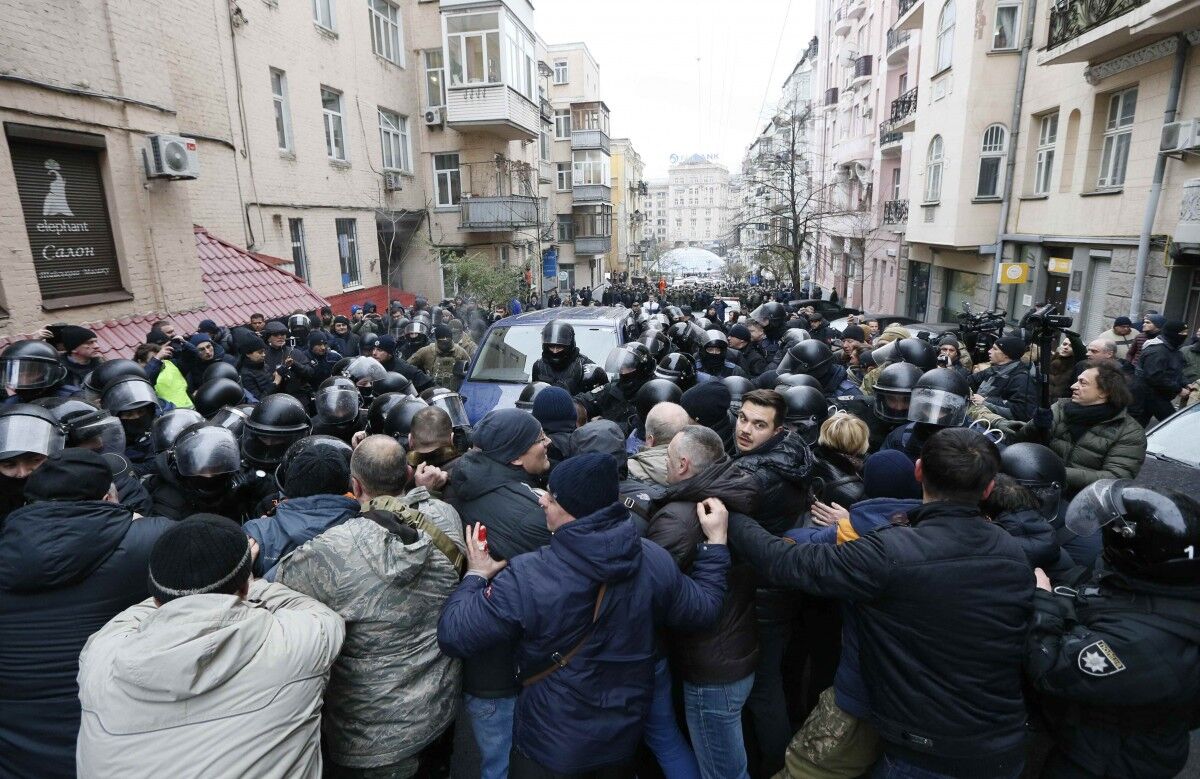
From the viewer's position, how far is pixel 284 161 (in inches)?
531

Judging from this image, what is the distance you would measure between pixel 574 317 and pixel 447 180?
15.4 m

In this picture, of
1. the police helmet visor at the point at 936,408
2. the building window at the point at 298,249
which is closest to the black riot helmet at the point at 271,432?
the police helmet visor at the point at 936,408

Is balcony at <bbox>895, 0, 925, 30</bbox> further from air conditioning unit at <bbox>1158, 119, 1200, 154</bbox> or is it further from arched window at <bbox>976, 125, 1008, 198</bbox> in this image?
air conditioning unit at <bbox>1158, 119, 1200, 154</bbox>

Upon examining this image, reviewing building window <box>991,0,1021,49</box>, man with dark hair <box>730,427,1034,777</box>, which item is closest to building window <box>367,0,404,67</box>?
building window <box>991,0,1021,49</box>

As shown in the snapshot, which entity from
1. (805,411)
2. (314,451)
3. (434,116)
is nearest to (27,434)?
(314,451)

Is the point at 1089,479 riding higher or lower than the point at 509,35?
lower

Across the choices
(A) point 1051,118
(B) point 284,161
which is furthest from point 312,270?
(A) point 1051,118

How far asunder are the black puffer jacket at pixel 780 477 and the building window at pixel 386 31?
18344 millimetres

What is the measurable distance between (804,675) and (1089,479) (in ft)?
7.14

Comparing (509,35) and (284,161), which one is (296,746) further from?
(509,35)

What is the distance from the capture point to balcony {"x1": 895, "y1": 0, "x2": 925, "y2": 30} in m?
18.8

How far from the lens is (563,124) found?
40.1 meters

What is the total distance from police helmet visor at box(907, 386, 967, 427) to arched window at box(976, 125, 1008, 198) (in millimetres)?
14857

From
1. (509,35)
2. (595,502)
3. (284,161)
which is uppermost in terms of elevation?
(509,35)
